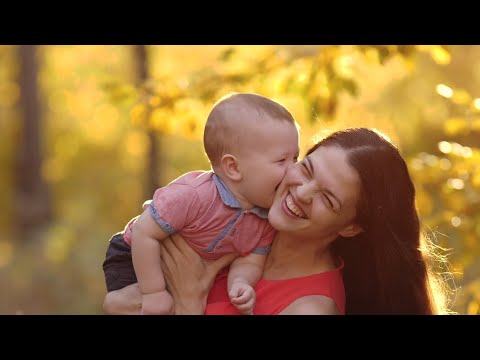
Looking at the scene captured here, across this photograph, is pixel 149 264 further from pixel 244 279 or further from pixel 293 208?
pixel 293 208

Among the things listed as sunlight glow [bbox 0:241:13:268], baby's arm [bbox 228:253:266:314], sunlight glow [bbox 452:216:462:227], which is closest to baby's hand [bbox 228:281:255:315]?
baby's arm [bbox 228:253:266:314]

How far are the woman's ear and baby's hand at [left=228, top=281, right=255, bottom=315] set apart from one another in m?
0.39

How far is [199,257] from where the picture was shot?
2.90 meters

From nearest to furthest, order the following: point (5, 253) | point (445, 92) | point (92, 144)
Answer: point (445, 92) → point (5, 253) → point (92, 144)

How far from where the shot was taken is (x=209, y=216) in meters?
2.76

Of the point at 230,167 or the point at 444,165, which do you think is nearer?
the point at 230,167

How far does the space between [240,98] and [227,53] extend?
1.73 metres

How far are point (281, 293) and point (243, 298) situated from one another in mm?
222

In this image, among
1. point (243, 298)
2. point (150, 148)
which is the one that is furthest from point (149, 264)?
point (150, 148)

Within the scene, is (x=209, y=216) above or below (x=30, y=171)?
below

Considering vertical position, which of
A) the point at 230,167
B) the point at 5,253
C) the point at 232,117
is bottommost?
the point at 230,167

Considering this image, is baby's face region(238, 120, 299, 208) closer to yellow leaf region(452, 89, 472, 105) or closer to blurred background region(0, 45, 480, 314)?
yellow leaf region(452, 89, 472, 105)
